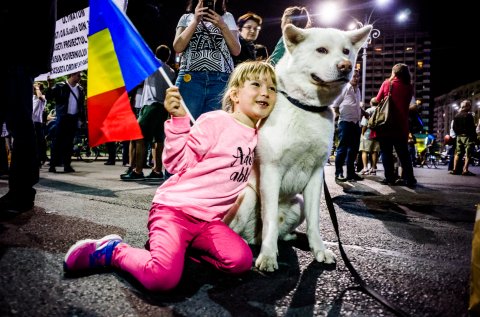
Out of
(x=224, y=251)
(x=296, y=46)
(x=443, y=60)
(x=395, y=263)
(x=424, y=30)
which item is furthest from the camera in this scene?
(x=424, y=30)

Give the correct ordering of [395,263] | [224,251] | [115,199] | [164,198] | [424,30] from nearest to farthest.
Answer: [224,251]
[164,198]
[395,263]
[115,199]
[424,30]

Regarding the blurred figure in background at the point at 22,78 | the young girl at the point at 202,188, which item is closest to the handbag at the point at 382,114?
the young girl at the point at 202,188

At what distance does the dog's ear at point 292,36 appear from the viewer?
210 centimetres

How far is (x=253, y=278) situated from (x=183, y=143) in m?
0.86

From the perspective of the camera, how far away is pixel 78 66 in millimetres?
4133

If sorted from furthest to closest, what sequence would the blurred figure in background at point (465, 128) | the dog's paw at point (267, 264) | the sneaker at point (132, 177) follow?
the blurred figure in background at point (465, 128) < the sneaker at point (132, 177) < the dog's paw at point (267, 264)

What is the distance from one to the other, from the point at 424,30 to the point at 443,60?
81574mm

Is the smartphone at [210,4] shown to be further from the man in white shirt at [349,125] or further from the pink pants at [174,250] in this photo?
the man in white shirt at [349,125]

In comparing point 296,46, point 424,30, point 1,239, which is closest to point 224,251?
point 296,46

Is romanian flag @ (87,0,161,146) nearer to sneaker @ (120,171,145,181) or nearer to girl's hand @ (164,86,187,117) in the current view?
girl's hand @ (164,86,187,117)

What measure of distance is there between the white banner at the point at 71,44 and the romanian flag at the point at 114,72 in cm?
209

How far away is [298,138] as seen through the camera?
2.02 m

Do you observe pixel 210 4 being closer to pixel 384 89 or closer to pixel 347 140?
pixel 347 140

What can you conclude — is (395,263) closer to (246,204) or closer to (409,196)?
(246,204)
